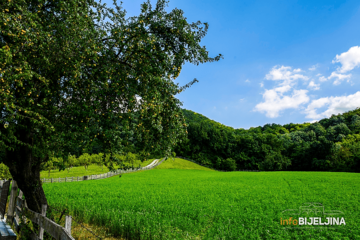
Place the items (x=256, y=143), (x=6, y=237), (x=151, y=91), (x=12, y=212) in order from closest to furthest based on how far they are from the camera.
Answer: (x=6, y=237) < (x=151, y=91) < (x=12, y=212) < (x=256, y=143)

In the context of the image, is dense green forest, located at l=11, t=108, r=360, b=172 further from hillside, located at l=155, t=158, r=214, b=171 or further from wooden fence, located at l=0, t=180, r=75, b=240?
wooden fence, located at l=0, t=180, r=75, b=240

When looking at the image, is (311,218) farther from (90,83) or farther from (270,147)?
(270,147)

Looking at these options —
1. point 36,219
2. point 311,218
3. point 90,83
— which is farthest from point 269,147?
point 36,219

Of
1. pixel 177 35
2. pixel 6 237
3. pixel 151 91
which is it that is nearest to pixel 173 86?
pixel 151 91

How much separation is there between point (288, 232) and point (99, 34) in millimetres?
11853

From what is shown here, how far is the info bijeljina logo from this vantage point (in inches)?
458

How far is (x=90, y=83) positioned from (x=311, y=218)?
44.7 feet

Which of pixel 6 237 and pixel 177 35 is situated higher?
pixel 177 35

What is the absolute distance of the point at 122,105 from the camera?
27.0ft

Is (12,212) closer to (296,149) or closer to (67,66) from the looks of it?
(67,66)

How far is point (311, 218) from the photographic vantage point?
12594 millimetres

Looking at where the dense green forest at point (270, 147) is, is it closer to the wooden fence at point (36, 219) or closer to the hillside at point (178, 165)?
the hillside at point (178, 165)

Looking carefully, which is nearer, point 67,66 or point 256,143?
point 67,66

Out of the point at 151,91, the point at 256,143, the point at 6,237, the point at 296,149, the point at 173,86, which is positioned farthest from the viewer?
the point at 256,143
